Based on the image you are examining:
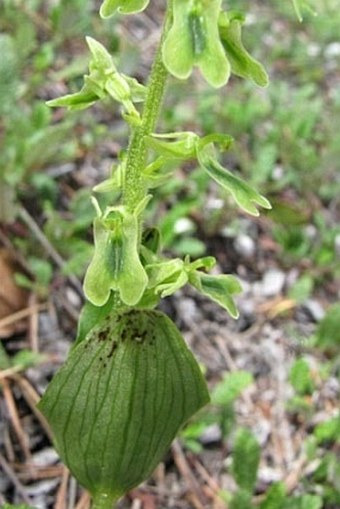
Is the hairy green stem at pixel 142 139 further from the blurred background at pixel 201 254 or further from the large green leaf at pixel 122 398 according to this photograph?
the blurred background at pixel 201 254

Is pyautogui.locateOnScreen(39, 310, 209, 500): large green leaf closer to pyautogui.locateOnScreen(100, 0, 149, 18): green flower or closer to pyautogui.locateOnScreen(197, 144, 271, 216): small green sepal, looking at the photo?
pyautogui.locateOnScreen(197, 144, 271, 216): small green sepal

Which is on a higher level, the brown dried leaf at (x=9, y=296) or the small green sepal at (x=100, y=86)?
the small green sepal at (x=100, y=86)

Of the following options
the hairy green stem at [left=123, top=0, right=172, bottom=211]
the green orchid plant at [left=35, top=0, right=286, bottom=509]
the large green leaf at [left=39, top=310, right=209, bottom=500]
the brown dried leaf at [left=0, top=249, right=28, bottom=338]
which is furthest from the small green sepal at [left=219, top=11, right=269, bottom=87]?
the brown dried leaf at [left=0, top=249, right=28, bottom=338]

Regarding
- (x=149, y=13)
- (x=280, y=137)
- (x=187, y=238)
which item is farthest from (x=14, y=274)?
(x=149, y=13)

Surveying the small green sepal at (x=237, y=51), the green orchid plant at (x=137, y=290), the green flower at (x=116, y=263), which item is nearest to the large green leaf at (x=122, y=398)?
the green orchid plant at (x=137, y=290)

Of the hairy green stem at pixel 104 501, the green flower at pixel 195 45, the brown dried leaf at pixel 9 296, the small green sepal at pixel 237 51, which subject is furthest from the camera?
the brown dried leaf at pixel 9 296

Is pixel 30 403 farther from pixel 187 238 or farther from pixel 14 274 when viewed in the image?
pixel 187 238

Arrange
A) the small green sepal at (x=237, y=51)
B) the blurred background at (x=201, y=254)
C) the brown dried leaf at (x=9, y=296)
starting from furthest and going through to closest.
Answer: the brown dried leaf at (x=9, y=296)
the blurred background at (x=201, y=254)
the small green sepal at (x=237, y=51)

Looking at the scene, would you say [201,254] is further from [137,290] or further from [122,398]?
[137,290]

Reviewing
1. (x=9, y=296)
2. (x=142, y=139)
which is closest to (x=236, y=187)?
(x=142, y=139)
